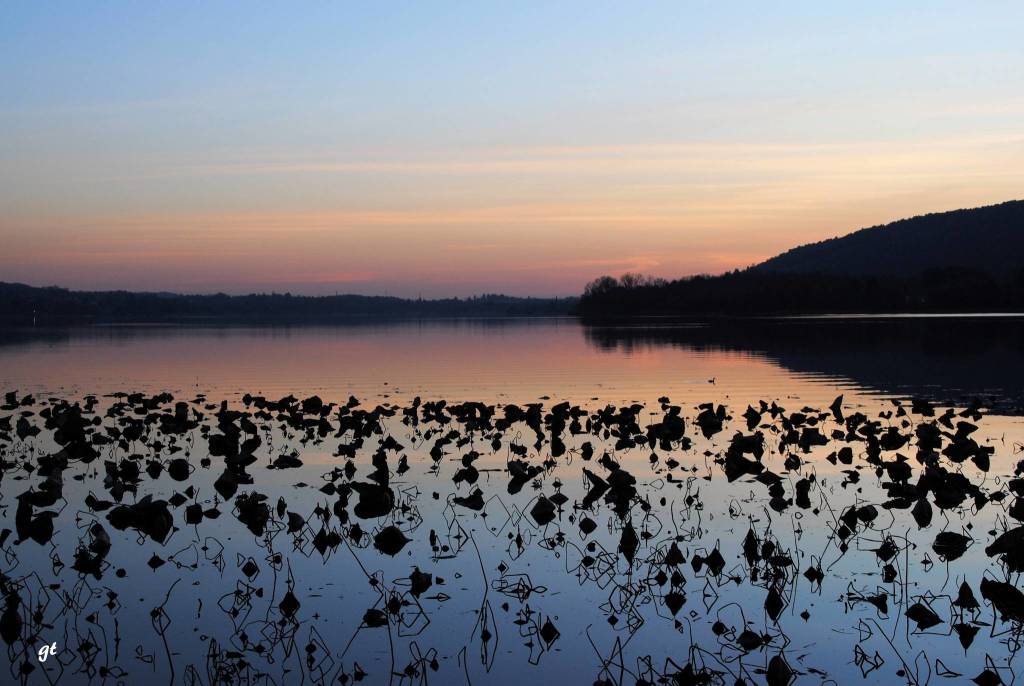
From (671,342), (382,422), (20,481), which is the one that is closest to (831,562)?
(20,481)

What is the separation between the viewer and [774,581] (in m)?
11.7

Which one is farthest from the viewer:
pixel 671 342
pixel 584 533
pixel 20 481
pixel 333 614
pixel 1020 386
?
pixel 671 342

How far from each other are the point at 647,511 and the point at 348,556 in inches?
193

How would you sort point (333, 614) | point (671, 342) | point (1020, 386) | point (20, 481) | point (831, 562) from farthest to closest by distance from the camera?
point (671, 342) → point (1020, 386) → point (20, 481) → point (831, 562) → point (333, 614)

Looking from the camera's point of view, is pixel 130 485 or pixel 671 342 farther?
pixel 671 342

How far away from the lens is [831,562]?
1245 cm

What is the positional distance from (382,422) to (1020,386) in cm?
2283

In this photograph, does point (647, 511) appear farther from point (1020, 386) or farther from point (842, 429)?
point (1020, 386)

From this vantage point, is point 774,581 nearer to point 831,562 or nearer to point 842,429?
point 831,562

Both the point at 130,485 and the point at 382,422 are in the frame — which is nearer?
the point at 130,485

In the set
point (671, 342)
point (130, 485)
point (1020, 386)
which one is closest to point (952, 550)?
point (130, 485)

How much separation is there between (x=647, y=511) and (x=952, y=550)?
4.55 m

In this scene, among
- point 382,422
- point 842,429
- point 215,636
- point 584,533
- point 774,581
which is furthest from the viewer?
point 382,422

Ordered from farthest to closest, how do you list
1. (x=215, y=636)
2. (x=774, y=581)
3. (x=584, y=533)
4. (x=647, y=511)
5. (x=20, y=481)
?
(x=20, y=481) → (x=647, y=511) → (x=584, y=533) → (x=774, y=581) → (x=215, y=636)
